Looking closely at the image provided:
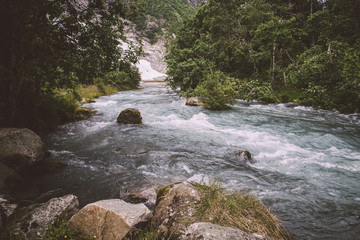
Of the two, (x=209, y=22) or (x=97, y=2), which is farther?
(x=209, y=22)

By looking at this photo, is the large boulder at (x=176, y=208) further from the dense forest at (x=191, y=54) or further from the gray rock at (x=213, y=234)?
the dense forest at (x=191, y=54)

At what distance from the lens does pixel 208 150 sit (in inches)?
249

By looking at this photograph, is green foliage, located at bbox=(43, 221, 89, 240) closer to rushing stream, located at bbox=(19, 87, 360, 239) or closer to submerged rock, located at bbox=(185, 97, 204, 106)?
rushing stream, located at bbox=(19, 87, 360, 239)

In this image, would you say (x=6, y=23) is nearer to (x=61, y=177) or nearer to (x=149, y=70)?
(x=61, y=177)

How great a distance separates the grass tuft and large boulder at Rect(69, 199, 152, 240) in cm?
88

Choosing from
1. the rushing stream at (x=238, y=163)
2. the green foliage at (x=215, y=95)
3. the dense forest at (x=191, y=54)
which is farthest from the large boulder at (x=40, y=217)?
the green foliage at (x=215, y=95)

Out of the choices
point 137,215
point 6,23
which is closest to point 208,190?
point 137,215

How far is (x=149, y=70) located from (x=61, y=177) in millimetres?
79703

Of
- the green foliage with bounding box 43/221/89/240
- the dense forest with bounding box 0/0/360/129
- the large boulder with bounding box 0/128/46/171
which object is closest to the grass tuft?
the green foliage with bounding box 43/221/89/240

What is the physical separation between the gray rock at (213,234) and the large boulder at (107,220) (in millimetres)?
749

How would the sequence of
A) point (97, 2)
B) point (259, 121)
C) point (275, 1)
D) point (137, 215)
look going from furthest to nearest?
point (275, 1) < point (259, 121) < point (97, 2) < point (137, 215)

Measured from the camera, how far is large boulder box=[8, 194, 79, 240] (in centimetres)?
238

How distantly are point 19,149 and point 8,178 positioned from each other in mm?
858

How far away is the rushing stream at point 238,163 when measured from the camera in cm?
356
